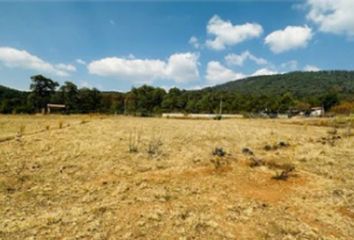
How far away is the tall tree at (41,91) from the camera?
65.8 m

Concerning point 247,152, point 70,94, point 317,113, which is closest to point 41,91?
→ point 70,94

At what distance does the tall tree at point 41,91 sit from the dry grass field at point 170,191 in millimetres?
57411

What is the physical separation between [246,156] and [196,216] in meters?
5.19

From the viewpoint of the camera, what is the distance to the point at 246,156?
35.4ft

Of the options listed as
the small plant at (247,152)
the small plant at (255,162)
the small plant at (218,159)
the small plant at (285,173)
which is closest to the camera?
the small plant at (285,173)

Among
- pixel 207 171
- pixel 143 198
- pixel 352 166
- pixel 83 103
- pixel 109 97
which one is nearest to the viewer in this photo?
pixel 143 198

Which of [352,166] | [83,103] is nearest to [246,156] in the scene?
[352,166]

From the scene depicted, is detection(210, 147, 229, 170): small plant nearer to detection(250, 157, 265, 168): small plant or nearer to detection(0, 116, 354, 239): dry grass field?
detection(0, 116, 354, 239): dry grass field

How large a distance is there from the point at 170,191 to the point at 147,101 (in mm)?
74509

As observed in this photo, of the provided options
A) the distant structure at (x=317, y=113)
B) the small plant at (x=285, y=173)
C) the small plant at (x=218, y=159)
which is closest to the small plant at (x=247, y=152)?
the small plant at (x=218, y=159)

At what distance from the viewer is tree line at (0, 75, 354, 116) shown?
66.7 m

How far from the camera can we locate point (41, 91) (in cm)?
6750

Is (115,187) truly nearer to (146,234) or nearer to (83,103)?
(146,234)

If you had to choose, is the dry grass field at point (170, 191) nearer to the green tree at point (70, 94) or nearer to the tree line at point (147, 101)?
the tree line at point (147, 101)
